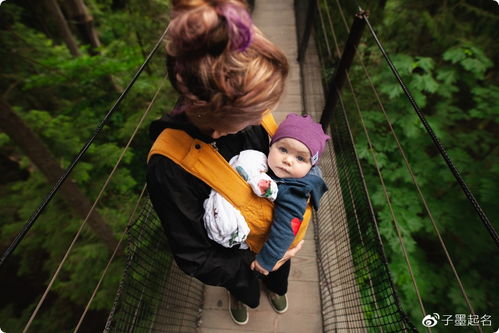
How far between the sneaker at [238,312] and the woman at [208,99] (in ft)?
2.07

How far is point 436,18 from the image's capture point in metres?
2.79

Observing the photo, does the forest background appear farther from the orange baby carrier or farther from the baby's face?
the orange baby carrier

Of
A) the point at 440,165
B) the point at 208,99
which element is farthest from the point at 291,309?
the point at 440,165

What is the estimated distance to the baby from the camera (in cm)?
91

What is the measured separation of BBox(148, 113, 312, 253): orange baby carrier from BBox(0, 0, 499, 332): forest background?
5.45ft

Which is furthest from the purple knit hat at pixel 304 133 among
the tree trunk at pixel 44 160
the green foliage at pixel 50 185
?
the tree trunk at pixel 44 160

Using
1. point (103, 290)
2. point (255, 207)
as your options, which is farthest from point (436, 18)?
point (103, 290)

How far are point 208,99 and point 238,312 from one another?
1.47 meters

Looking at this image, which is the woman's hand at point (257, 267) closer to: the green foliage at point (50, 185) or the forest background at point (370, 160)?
the forest background at point (370, 160)

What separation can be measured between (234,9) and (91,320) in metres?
3.81

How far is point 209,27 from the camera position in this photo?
19.9 inches

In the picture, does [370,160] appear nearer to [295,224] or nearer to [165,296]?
[295,224]

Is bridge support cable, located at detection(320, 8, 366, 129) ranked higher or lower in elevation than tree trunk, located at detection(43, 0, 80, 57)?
higher

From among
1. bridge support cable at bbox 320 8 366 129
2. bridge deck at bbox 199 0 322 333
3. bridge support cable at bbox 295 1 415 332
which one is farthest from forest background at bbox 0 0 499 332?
bridge deck at bbox 199 0 322 333
